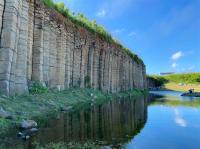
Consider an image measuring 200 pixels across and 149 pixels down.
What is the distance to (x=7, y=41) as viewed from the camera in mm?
17125

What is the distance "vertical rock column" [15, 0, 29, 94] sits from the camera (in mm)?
18656

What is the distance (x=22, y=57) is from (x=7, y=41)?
2.09m

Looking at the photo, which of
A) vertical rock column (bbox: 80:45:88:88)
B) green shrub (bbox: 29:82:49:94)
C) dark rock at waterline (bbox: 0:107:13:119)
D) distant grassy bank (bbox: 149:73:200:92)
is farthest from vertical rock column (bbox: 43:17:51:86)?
distant grassy bank (bbox: 149:73:200:92)

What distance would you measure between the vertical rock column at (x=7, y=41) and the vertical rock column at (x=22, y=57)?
1005 millimetres

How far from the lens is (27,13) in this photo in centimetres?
2050

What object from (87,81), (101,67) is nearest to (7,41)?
(87,81)

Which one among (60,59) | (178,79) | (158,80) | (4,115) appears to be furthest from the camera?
(178,79)

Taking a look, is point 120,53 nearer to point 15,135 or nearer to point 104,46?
point 104,46

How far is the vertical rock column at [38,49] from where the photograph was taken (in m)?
22.5

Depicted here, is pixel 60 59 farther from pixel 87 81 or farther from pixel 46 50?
pixel 87 81

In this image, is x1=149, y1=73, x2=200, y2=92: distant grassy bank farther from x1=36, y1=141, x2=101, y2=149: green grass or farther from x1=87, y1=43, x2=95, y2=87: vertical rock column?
x1=36, y1=141, x2=101, y2=149: green grass

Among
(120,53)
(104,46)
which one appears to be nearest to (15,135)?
(104,46)

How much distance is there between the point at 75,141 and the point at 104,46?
33.9 meters

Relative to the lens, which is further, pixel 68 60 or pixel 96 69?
pixel 96 69
